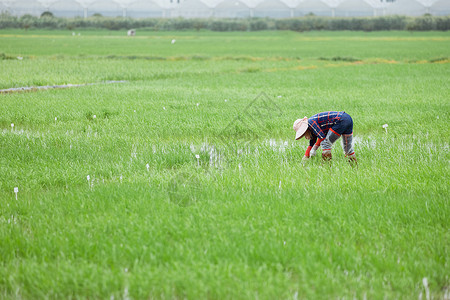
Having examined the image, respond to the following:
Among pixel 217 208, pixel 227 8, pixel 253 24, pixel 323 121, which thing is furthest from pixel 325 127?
pixel 227 8

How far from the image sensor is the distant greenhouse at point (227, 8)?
85.0 metres

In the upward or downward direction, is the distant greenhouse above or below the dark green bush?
above

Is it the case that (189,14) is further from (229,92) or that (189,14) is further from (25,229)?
(25,229)

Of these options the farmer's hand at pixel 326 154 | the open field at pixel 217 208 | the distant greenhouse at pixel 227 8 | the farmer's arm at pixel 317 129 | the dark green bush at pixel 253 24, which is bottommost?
the open field at pixel 217 208

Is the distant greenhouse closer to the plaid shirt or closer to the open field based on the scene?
the open field

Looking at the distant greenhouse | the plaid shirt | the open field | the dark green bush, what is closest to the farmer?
the plaid shirt

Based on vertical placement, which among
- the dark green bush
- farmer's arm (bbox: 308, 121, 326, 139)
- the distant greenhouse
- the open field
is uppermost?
the distant greenhouse

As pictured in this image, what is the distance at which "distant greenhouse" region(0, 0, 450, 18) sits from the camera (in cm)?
8500

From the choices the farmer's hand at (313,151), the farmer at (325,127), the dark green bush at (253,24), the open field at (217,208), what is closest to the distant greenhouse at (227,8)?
the dark green bush at (253,24)

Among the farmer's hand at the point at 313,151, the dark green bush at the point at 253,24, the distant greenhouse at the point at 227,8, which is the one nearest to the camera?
the farmer's hand at the point at 313,151

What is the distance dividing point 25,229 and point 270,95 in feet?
26.9

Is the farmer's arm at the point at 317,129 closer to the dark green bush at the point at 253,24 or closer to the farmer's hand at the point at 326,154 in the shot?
the farmer's hand at the point at 326,154

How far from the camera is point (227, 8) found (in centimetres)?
9188

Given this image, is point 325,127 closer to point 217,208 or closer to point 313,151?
point 313,151
